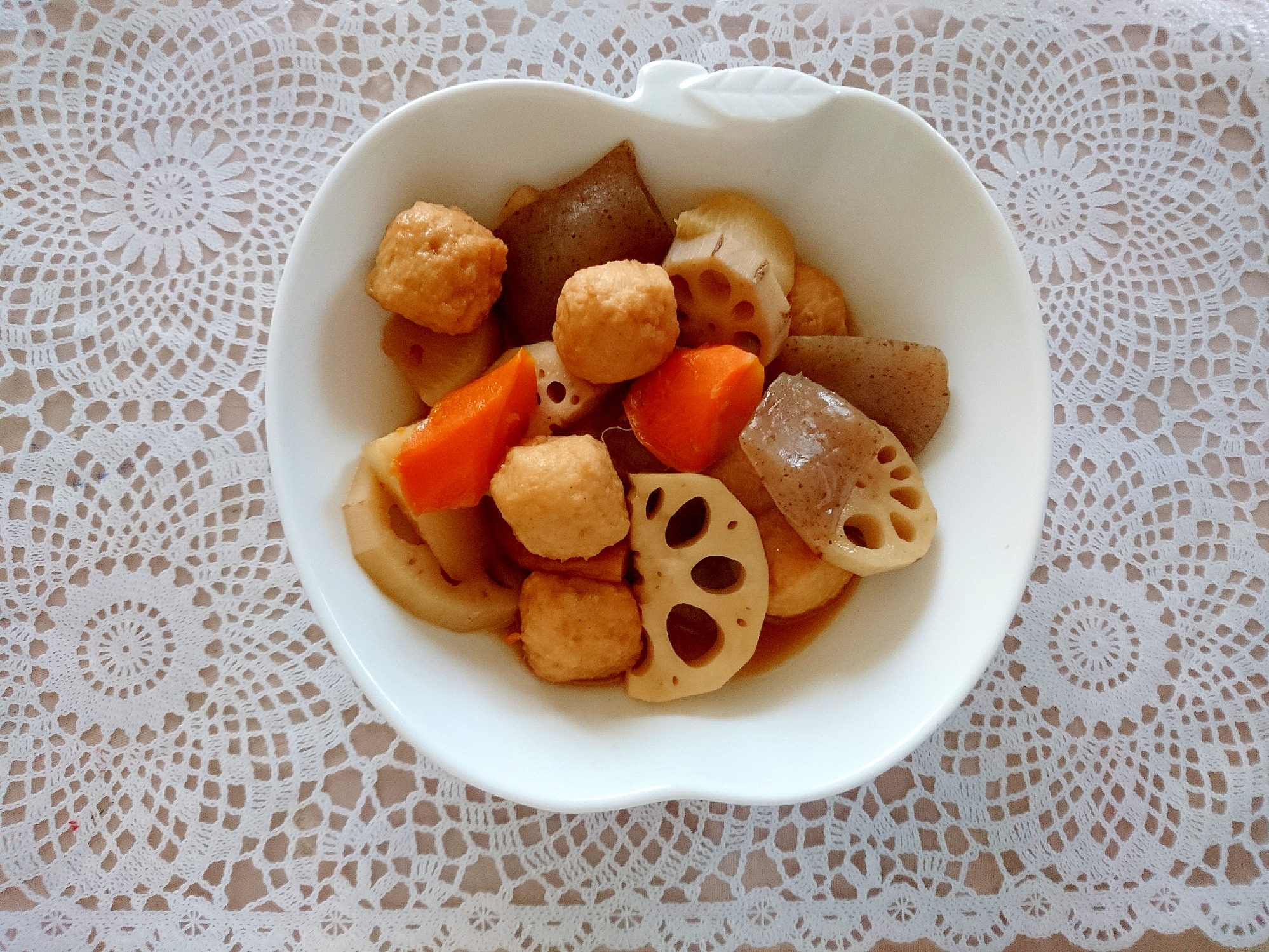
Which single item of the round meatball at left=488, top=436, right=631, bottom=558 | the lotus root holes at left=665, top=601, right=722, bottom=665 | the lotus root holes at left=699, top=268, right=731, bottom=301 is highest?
the lotus root holes at left=699, top=268, right=731, bottom=301

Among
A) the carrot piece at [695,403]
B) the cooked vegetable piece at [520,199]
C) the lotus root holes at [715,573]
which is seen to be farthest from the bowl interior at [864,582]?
the carrot piece at [695,403]

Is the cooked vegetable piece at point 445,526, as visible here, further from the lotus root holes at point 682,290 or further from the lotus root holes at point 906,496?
the lotus root holes at point 906,496

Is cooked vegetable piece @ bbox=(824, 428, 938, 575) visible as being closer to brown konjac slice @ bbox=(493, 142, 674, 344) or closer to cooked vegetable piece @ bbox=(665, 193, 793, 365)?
cooked vegetable piece @ bbox=(665, 193, 793, 365)

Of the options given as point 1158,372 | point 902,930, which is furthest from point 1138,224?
point 902,930

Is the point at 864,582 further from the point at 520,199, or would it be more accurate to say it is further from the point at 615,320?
the point at 520,199

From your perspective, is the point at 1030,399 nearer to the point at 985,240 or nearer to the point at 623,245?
the point at 985,240

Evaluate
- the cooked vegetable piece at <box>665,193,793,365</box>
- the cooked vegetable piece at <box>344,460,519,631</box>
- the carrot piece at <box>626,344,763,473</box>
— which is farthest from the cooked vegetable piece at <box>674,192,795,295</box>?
the cooked vegetable piece at <box>344,460,519,631</box>
